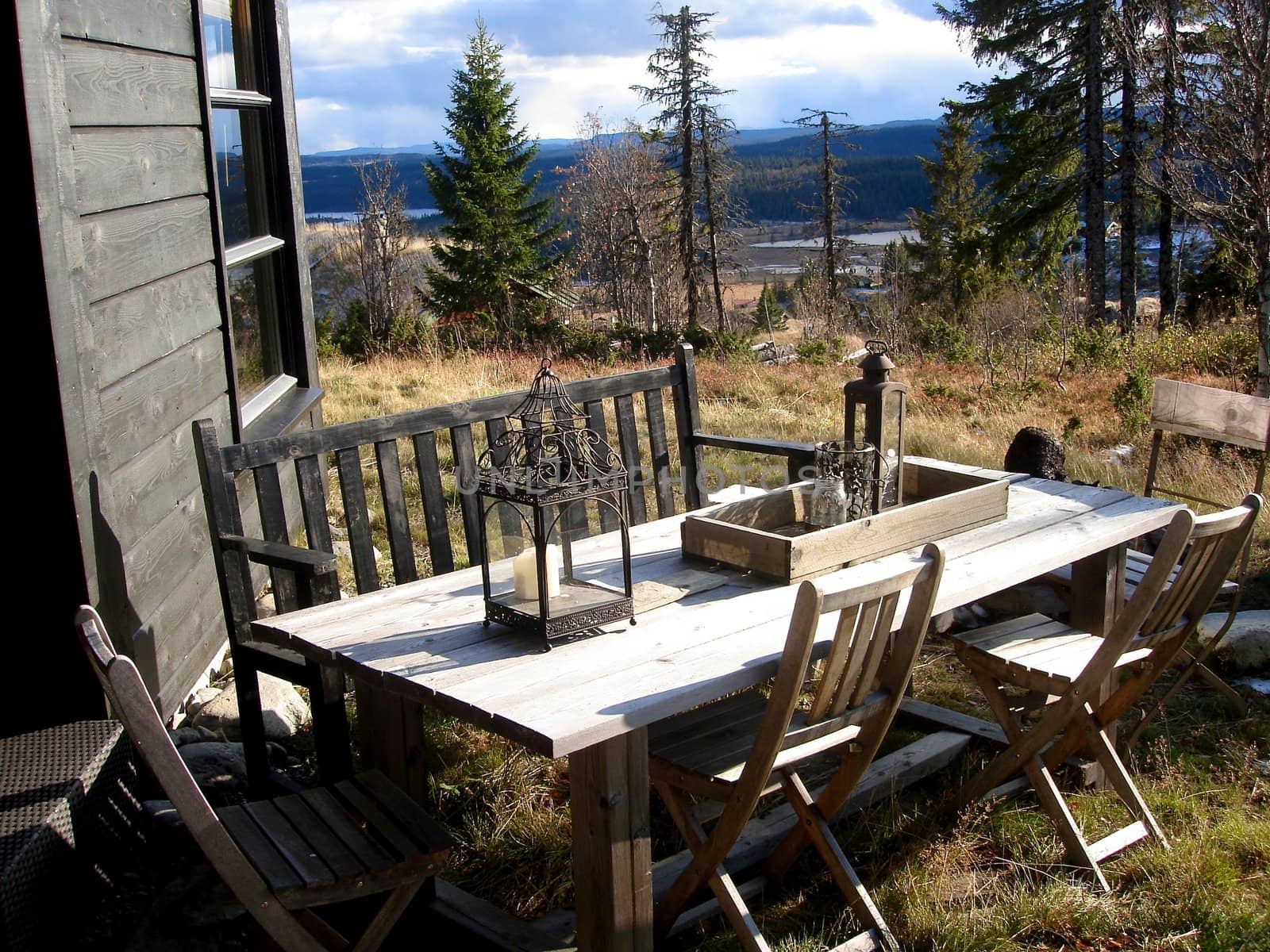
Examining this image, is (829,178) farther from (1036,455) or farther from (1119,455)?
(1036,455)

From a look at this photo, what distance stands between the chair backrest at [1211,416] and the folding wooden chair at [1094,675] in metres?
1.88

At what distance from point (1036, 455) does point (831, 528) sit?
339cm

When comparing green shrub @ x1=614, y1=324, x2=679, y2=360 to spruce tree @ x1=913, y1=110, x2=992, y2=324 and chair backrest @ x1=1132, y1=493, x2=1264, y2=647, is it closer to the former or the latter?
spruce tree @ x1=913, y1=110, x2=992, y2=324

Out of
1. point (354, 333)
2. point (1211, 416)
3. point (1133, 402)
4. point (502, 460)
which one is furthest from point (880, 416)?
point (354, 333)

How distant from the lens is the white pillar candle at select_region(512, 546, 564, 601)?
2410mm

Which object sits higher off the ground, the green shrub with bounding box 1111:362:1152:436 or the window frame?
the window frame

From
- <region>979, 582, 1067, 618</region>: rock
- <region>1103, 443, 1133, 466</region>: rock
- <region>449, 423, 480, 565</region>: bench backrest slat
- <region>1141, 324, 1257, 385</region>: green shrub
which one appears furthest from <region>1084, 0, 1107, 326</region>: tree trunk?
<region>449, 423, 480, 565</region>: bench backrest slat

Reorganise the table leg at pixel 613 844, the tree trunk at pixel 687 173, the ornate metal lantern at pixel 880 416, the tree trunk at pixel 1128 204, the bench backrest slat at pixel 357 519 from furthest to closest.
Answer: the tree trunk at pixel 687 173 → the tree trunk at pixel 1128 204 → the bench backrest slat at pixel 357 519 → the ornate metal lantern at pixel 880 416 → the table leg at pixel 613 844

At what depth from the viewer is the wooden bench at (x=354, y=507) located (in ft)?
9.13

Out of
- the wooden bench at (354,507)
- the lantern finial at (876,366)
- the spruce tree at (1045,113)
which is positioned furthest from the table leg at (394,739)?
the spruce tree at (1045,113)

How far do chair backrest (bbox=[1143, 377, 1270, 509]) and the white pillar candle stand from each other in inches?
133

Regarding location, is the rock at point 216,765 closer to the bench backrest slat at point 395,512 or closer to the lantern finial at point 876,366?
the bench backrest slat at point 395,512

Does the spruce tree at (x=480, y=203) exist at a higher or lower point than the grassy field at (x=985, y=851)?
higher

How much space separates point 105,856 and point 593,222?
106 feet
